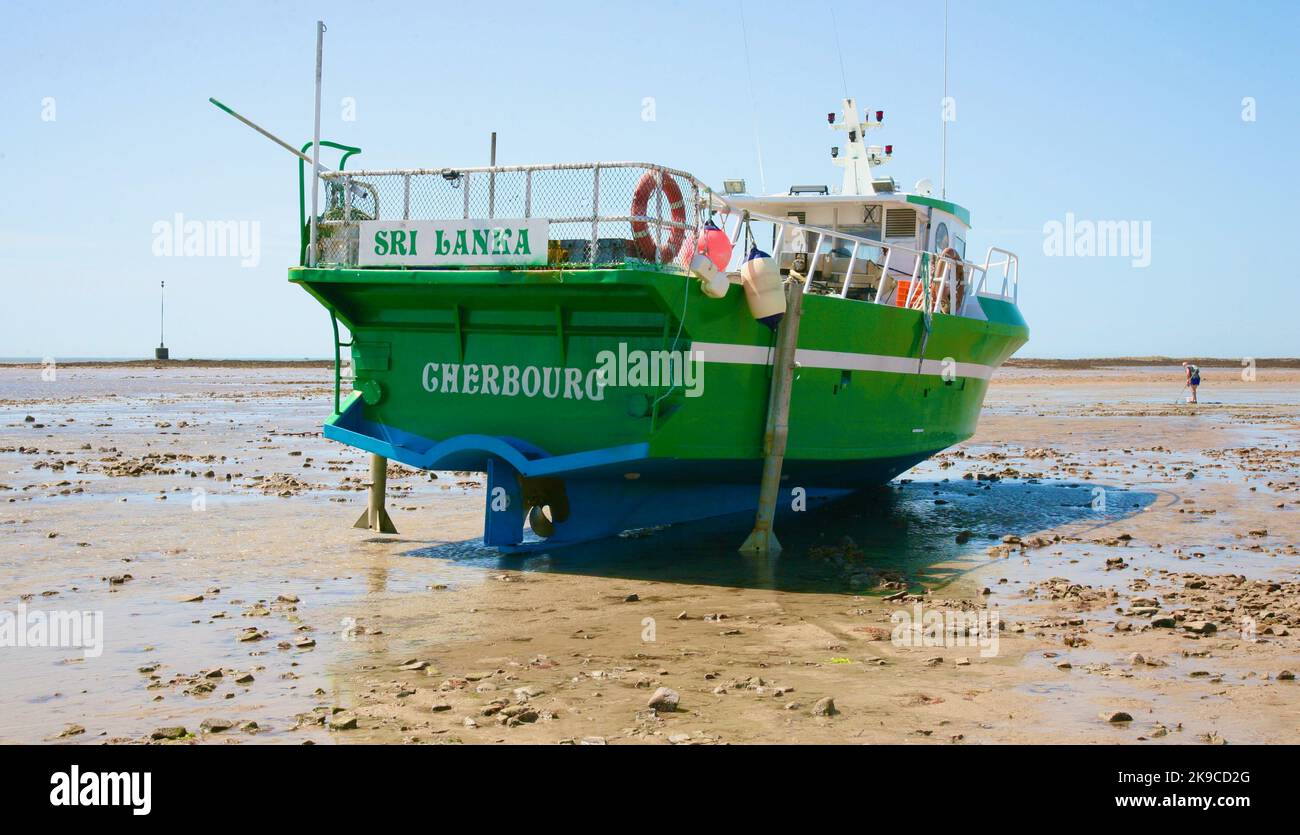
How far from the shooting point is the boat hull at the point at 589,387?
10492mm

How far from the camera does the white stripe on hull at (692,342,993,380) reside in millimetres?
10727

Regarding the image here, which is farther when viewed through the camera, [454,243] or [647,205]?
[454,243]

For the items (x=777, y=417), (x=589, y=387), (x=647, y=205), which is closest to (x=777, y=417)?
(x=777, y=417)

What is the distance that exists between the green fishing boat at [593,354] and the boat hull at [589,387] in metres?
0.02

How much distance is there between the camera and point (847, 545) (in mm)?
11578

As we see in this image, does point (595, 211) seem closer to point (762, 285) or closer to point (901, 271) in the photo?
point (762, 285)

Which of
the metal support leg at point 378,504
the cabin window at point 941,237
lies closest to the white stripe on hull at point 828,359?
the cabin window at point 941,237

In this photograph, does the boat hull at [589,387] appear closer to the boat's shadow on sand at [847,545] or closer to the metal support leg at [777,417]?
the metal support leg at [777,417]

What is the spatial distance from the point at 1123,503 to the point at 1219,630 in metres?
7.57

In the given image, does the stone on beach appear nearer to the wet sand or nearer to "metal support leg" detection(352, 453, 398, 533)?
the wet sand

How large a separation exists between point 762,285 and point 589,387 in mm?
1742

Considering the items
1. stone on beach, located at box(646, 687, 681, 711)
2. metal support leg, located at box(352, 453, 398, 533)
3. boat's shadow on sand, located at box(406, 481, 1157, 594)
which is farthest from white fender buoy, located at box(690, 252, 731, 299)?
stone on beach, located at box(646, 687, 681, 711)
